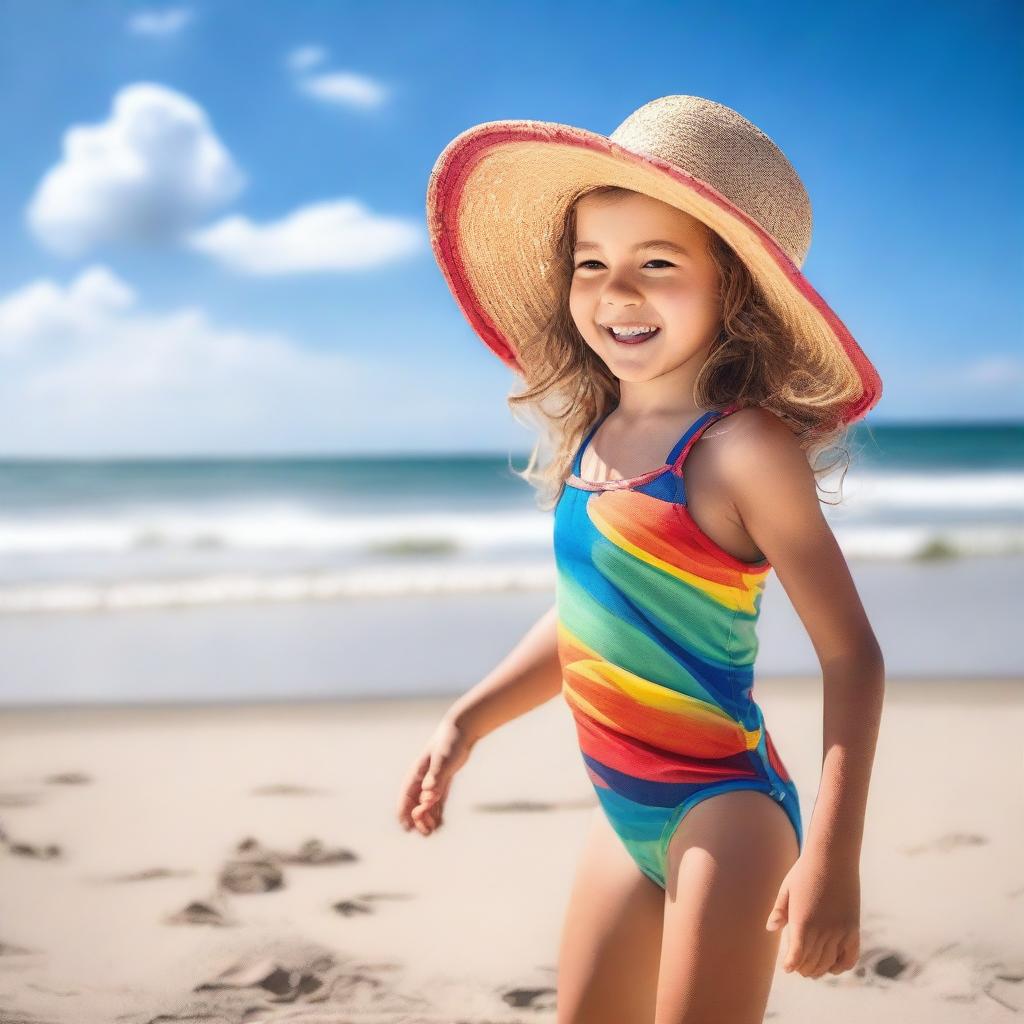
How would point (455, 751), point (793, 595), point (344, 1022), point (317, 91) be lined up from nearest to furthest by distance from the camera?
point (793, 595) < point (455, 751) < point (344, 1022) < point (317, 91)

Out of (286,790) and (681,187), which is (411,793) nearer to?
(681,187)

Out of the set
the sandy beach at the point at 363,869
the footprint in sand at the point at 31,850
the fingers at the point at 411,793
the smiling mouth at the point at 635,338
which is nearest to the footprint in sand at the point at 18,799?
the sandy beach at the point at 363,869

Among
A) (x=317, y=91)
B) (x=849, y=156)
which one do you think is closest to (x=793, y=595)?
(x=849, y=156)

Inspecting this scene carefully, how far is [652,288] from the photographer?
5.07 feet

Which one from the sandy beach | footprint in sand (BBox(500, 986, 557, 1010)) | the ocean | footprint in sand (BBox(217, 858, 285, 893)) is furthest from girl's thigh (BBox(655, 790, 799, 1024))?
footprint in sand (BBox(217, 858, 285, 893))

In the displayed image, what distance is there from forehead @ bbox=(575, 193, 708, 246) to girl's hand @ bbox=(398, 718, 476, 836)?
836mm

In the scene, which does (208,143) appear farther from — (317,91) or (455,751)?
(455,751)

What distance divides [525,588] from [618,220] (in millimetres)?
6774

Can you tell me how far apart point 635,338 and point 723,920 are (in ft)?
2.62

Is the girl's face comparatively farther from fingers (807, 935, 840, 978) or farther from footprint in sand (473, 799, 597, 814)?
footprint in sand (473, 799, 597, 814)

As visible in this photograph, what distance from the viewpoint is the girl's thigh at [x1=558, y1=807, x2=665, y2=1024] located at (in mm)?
1624

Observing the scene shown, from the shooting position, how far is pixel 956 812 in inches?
137

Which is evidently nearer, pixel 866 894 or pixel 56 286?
pixel 866 894

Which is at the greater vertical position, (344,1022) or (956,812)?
(956,812)
